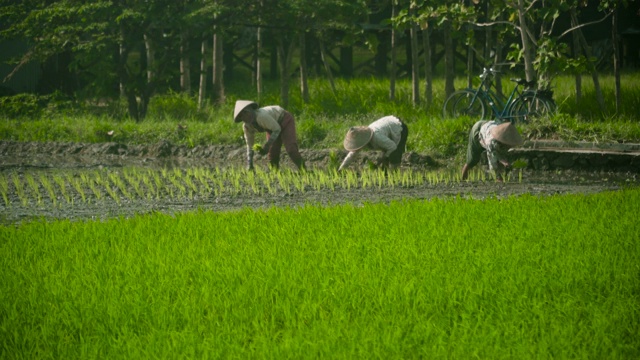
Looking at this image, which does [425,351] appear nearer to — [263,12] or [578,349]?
[578,349]

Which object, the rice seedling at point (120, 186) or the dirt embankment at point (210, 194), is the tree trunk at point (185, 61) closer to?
the dirt embankment at point (210, 194)

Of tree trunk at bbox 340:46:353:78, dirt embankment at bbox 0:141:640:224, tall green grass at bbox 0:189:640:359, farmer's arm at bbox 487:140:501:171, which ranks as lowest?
dirt embankment at bbox 0:141:640:224

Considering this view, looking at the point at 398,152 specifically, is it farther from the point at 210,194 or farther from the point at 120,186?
the point at 120,186

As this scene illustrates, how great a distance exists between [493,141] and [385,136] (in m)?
1.20

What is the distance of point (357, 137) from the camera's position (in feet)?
30.9

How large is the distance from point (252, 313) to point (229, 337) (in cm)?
40

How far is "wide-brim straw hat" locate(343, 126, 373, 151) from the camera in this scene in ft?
30.9

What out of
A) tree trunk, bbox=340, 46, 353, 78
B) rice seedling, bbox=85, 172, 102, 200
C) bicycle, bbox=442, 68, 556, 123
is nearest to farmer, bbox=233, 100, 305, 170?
rice seedling, bbox=85, 172, 102, 200

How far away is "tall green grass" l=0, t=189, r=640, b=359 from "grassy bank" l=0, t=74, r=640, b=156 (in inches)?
206

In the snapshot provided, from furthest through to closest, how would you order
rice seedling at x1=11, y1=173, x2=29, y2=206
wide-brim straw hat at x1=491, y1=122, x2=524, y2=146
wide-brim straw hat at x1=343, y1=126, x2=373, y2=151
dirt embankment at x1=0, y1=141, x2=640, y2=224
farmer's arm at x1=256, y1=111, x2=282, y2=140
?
farmer's arm at x1=256, y1=111, x2=282, y2=140 < wide-brim straw hat at x1=343, y1=126, x2=373, y2=151 < wide-brim straw hat at x1=491, y1=122, x2=524, y2=146 < rice seedling at x1=11, y1=173, x2=29, y2=206 < dirt embankment at x1=0, y1=141, x2=640, y2=224

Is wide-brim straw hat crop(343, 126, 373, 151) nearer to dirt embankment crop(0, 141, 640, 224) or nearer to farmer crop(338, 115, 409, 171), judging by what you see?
farmer crop(338, 115, 409, 171)

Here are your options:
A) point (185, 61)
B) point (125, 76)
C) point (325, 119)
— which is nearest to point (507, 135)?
point (325, 119)

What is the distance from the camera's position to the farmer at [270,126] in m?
9.97

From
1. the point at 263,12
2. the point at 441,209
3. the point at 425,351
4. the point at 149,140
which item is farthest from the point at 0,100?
the point at 425,351
